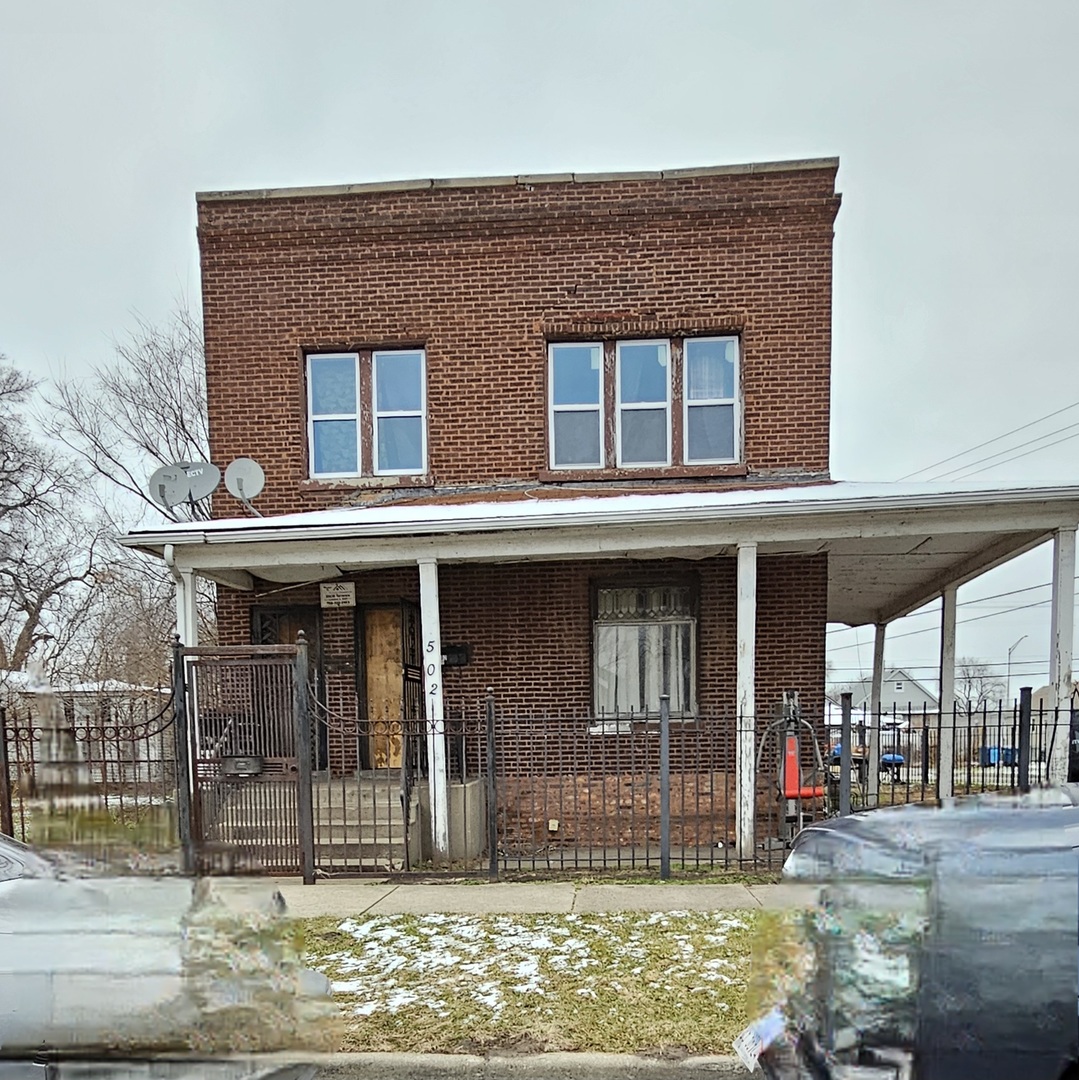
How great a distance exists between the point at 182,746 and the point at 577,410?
610 cm

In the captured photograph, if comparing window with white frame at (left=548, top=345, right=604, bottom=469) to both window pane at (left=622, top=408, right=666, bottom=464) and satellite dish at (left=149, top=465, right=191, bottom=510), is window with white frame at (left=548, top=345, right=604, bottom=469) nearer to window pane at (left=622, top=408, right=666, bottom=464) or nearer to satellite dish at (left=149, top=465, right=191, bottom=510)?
window pane at (left=622, top=408, right=666, bottom=464)

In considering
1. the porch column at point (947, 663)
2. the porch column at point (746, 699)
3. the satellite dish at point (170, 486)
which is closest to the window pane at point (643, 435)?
the porch column at point (746, 699)

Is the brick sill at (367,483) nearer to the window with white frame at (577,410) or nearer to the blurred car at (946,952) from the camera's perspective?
the window with white frame at (577,410)

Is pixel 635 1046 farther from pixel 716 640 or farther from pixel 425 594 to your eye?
pixel 716 640

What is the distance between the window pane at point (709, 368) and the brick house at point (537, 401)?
0.09 ft

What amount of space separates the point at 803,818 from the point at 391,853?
467cm

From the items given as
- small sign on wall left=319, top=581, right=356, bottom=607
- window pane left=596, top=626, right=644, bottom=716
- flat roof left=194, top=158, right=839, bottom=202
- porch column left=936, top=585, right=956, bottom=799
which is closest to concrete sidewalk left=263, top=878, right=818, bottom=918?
window pane left=596, top=626, right=644, bottom=716

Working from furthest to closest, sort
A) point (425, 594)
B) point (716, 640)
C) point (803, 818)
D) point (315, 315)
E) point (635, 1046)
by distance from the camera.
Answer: point (315, 315)
point (716, 640)
point (803, 818)
point (425, 594)
point (635, 1046)

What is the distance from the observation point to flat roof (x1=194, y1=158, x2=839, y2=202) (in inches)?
389

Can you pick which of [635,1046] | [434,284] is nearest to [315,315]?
[434,284]

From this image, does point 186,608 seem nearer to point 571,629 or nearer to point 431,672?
point 431,672

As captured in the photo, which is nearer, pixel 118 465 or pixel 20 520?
pixel 118 465

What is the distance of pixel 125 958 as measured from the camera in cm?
331

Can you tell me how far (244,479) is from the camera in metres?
9.55
